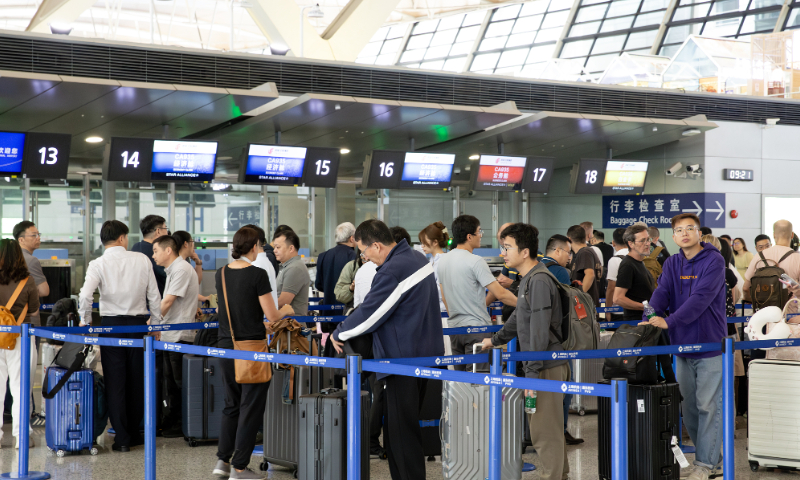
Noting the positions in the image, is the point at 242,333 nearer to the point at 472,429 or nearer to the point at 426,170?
the point at 472,429

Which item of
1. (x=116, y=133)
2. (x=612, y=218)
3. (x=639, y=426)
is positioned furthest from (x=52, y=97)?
(x=612, y=218)

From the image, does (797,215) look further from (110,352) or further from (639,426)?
(110,352)

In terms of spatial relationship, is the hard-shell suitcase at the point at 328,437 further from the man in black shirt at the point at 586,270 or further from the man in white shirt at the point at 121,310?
the man in black shirt at the point at 586,270

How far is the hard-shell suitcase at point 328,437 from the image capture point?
13.3 ft

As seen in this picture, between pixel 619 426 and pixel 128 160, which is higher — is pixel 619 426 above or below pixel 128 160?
below

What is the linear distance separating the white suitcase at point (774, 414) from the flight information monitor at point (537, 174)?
24.8ft

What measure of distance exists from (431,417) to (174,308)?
226cm

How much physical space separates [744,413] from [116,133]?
8781 millimetres

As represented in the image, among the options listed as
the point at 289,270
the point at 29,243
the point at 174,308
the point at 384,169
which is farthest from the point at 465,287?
→ the point at 384,169

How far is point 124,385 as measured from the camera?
571 cm

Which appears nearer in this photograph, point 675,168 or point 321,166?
point 321,166

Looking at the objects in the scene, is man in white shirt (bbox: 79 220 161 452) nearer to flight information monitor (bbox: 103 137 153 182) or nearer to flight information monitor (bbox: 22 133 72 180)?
flight information monitor (bbox: 22 133 72 180)

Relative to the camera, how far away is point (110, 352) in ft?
18.5

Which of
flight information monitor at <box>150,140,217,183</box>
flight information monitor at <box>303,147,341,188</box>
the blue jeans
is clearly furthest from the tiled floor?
flight information monitor at <box>303,147,341,188</box>
